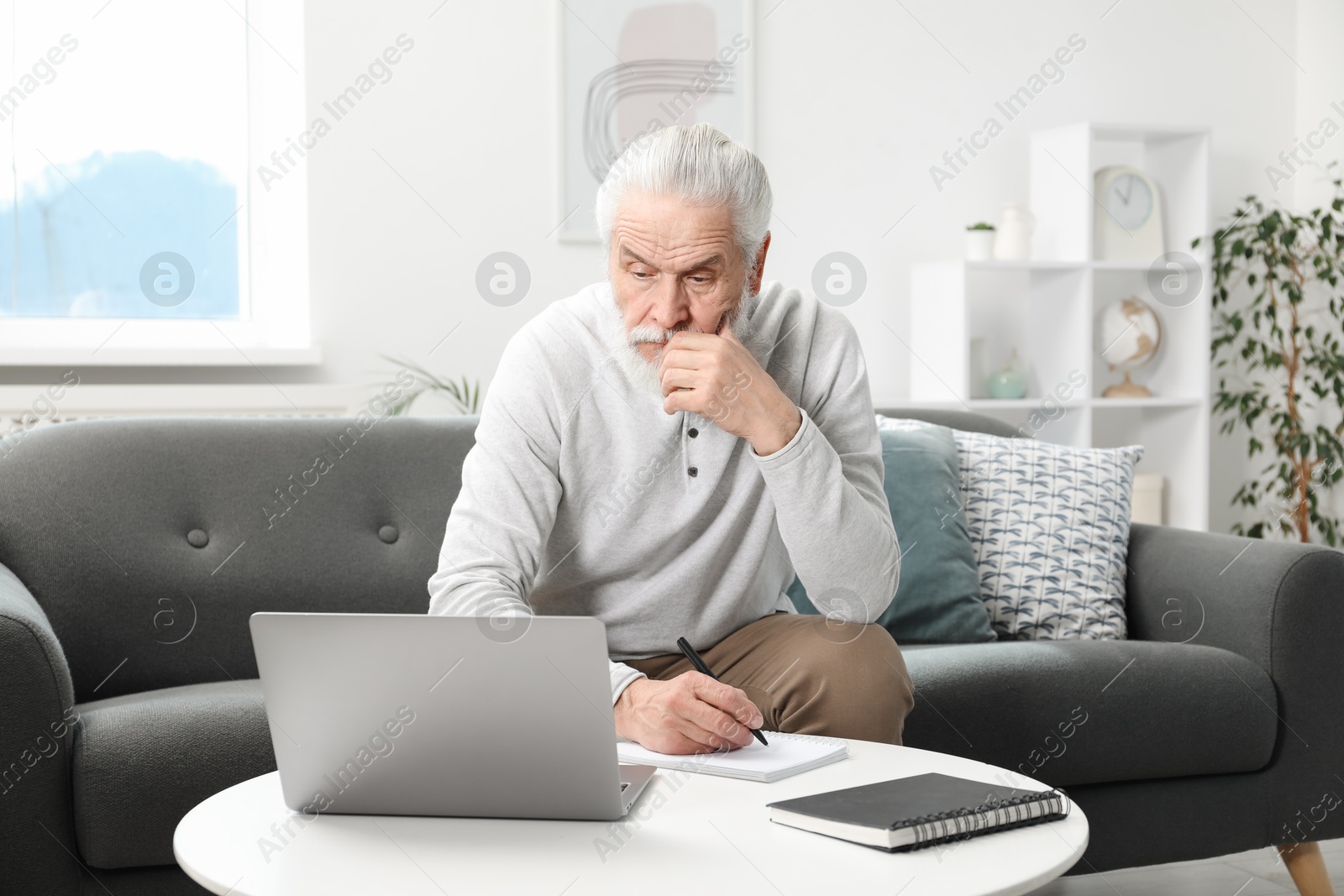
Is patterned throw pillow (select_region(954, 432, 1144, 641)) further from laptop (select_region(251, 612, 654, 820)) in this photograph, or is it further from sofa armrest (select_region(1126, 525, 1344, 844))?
laptop (select_region(251, 612, 654, 820))

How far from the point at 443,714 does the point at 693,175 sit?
0.77 m

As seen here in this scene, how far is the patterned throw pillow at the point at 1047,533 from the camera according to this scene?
2.24 metres

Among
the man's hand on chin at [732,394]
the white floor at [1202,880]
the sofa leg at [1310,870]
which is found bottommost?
the white floor at [1202,880]

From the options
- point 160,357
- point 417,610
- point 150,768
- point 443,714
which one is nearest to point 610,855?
point 443,714

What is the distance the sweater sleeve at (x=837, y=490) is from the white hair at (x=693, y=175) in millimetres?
239

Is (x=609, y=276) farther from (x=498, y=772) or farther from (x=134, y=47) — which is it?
(x=134, y=47)

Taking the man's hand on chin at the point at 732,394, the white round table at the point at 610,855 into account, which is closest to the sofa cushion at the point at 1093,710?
the man's hand on chin at the point at 732,394

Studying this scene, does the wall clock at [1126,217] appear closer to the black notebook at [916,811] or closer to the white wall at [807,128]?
the white wall at [807,128]

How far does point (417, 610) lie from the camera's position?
6.91 ft

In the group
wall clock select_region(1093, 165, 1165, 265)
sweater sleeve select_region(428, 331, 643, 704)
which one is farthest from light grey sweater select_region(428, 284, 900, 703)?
wall clock select_region(1093, 165, 1165, 265)

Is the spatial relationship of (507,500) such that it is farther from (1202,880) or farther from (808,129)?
(808,129)

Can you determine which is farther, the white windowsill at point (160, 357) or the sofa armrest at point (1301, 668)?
the white windowsill at point (160, 357)

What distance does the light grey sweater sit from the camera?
153 centimetres

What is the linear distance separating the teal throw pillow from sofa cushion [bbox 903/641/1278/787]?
0.44ft
